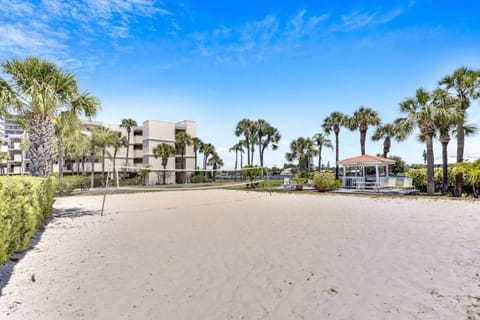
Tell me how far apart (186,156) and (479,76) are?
121 feet

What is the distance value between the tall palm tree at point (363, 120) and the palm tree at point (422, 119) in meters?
10.8

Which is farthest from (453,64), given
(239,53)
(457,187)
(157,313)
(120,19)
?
(157,313)

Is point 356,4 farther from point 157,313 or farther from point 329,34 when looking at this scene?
point 157,313

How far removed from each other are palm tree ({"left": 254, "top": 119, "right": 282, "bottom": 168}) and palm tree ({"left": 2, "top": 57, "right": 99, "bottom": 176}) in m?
27.5

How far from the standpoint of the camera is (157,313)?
123 inches

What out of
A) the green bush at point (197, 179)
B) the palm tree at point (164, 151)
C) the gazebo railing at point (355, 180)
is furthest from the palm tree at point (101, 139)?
the gazebo railing at point (355, 180)

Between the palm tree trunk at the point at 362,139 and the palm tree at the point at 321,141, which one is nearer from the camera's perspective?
the palm tree trunk at the point at 362,139

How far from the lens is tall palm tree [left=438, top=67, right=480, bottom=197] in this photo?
15.2m

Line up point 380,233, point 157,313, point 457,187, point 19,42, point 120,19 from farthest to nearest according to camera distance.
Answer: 1. point 457,187
2. point 120,19
3. point 19,42
4. point 380,233
5. point 157,313

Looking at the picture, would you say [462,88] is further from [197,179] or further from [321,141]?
[197,179]

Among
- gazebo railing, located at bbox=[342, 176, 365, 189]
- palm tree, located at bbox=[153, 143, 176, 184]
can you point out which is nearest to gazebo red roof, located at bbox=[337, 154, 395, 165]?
gazebo railing, located at bbox=[342, 176, 365, 189]

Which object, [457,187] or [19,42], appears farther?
[457,187]

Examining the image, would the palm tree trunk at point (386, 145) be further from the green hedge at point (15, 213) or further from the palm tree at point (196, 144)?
the green hedge at point (15, 213)

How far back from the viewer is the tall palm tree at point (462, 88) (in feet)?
49.8
